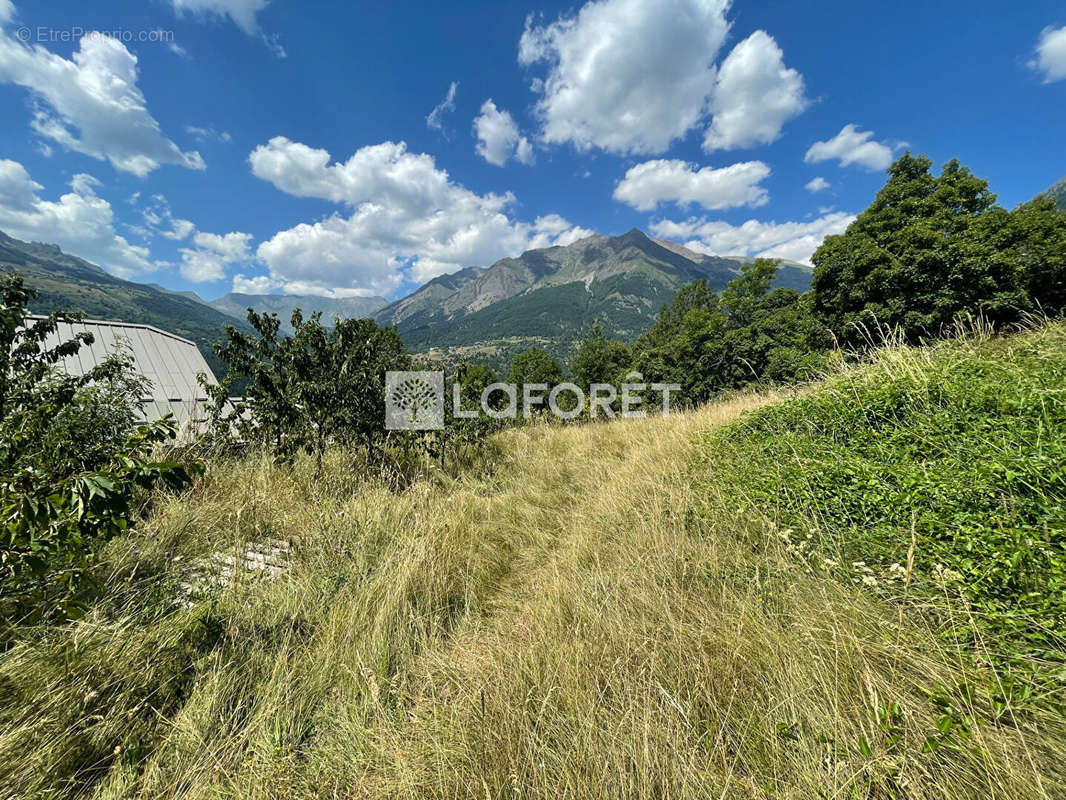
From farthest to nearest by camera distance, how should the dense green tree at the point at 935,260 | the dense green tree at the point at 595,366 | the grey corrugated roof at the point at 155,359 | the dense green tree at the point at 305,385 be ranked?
the dense green tree at the point at 595,366, the dense green tree at the point at 935,260, the grey corrugated roof at the point at 155,359, the dense green tree at the point at 305,385

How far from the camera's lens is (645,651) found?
5.46 ft

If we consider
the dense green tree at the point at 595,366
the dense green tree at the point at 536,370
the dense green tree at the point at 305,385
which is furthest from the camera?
the dense green tree at the point at 536,370

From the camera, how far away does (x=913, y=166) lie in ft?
51.0

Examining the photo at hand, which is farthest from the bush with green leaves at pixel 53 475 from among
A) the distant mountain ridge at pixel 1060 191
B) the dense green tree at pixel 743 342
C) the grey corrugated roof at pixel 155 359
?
the distant mountain ridge at pixel 1060 191

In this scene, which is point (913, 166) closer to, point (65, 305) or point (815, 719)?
point (815, 719)

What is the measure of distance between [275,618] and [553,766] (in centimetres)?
188

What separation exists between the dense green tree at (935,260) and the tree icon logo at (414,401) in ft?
37.1

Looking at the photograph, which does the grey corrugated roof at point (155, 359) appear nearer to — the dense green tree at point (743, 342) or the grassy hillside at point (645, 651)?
the grassy hillside at point (645, 651)

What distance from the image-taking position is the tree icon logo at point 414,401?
16.0ft

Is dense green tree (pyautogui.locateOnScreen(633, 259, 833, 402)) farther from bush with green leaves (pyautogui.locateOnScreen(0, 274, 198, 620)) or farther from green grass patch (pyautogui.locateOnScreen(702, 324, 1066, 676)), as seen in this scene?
bush with green leaves (pyautogui.locateOnScreen(0, 274, 198, 620))

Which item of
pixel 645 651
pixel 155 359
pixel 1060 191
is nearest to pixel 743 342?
pixel 645 651

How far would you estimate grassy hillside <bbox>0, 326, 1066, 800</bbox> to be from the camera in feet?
3.89

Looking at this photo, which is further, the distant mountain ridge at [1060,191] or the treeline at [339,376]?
the distant mountain ridge at [1060,191]

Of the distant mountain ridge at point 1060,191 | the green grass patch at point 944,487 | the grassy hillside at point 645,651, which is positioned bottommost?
the grassy hillside at point 645,651
